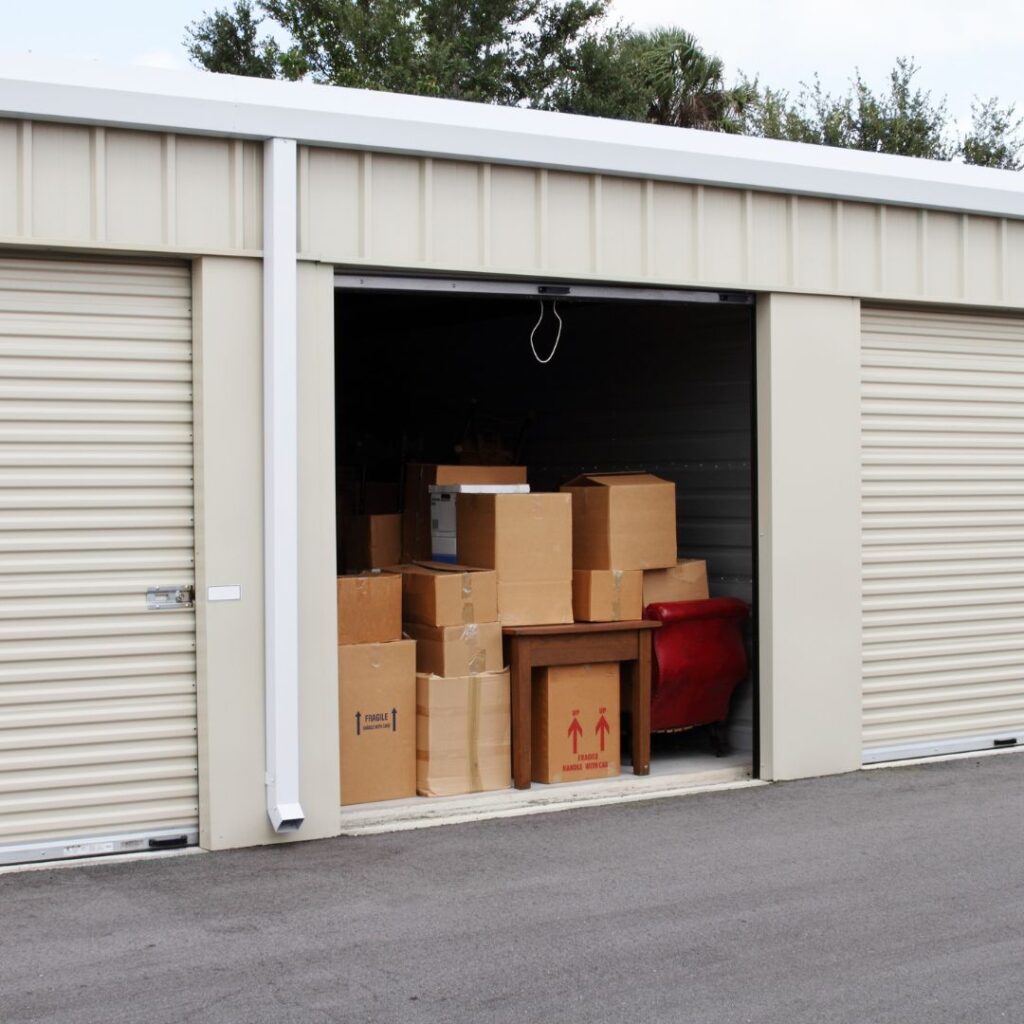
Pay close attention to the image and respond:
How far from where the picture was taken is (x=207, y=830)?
6996 mm

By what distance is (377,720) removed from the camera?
7.86 metres

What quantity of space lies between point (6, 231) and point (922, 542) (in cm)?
562

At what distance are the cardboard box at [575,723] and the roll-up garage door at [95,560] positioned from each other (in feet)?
6.96

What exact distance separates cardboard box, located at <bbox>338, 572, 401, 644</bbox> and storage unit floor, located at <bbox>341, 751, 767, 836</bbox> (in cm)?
85

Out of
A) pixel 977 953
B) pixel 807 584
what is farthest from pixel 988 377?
pixel 977 953

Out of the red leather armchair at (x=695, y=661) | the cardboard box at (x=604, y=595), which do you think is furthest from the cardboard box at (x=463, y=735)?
the red leather armchair at (x=695, y=661)

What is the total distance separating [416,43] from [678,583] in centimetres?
2016

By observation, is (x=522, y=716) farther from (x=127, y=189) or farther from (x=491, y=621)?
(x=127, y=189)

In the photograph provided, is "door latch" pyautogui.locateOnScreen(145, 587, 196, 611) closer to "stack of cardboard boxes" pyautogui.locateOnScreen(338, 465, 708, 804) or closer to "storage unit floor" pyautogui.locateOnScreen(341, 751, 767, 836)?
"stack of cardboard boxes" pyautogui.locateOnScreen(338, 465, 708, 804)

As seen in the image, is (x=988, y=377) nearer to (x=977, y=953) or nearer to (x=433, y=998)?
(x=977, y=953)

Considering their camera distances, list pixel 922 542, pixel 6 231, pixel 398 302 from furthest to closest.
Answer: pixel 398 302 → pixel 922 542 → pixel 6 231

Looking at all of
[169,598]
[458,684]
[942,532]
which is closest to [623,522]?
[458,684]

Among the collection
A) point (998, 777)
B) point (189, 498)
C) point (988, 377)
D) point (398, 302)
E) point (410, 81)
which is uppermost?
point (410, 81)

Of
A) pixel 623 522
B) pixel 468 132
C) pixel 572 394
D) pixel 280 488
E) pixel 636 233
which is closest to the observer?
pixel 280 488
